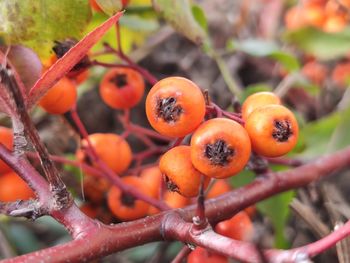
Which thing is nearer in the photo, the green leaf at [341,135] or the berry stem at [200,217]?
the berry stem at [200,217]

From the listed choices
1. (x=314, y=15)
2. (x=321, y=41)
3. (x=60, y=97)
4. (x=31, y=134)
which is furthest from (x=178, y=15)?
(x=314, y=15)

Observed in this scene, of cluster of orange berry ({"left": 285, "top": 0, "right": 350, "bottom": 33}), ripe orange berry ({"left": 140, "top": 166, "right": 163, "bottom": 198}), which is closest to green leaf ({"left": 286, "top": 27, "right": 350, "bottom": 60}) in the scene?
cluster of orange berry ({"left": 285, "top": 0, "right": 350, "bottom": 33})

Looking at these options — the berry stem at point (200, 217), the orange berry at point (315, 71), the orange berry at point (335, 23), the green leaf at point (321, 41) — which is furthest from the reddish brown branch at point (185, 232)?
the orange berry at point (315, 71)

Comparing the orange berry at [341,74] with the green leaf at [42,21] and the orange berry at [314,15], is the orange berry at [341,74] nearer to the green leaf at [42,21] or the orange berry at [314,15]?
the orange berry at [314,15]

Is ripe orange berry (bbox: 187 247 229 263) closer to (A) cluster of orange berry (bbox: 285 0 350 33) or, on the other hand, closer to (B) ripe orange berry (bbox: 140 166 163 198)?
(B) ripe orange berry (bbox: 140 166 163 198)

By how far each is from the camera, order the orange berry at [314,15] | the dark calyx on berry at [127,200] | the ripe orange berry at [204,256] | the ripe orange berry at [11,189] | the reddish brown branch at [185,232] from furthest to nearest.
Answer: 1. the orange berry at [314,15]
2. the dark calyx on berry at [127,200]
3. the ripe orange berry at [11,189]
4. the ripe orange berry at [204,256]
5. the reddish brown branch at [185,232]

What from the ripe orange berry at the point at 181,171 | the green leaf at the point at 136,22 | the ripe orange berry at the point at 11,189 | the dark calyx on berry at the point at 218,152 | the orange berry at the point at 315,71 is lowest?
the ripe orange berry at the point at 11,189
